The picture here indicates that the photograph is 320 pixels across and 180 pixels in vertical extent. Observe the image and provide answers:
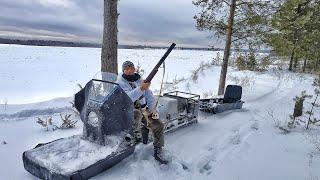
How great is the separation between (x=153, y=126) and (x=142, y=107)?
55 cm

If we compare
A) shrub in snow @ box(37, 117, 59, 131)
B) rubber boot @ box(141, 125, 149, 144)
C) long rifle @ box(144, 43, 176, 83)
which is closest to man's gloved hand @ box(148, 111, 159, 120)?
rubber boot @ box(141, 125, 149, 144)

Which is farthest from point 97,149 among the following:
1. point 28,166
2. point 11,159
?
point 11,159

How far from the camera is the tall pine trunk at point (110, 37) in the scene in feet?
31.0

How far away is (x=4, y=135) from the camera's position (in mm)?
7820

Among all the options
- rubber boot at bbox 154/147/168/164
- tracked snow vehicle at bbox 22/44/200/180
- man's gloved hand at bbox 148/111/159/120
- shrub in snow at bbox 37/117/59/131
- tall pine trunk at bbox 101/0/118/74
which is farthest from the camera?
tall pine trunk at bbox 101/0/118/74

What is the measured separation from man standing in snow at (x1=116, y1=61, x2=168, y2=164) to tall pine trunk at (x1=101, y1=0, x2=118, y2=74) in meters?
2.75

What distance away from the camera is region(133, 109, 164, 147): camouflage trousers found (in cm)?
669

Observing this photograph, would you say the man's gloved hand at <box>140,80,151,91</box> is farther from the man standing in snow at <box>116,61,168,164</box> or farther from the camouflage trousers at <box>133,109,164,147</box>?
the camouflage trousers at <box>133,109,164,147</box>

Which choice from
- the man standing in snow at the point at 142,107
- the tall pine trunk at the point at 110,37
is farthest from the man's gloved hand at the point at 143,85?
the tall pine trunk at the point at 110,37

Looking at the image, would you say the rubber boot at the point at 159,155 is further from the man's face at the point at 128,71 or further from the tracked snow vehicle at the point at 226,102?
the tracked snow vehicle at the point at 226,102

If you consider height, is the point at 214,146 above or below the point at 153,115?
below

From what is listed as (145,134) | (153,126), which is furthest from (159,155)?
(145,134)

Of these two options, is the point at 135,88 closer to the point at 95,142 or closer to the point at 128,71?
the point at 128,71

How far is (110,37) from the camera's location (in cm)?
966
